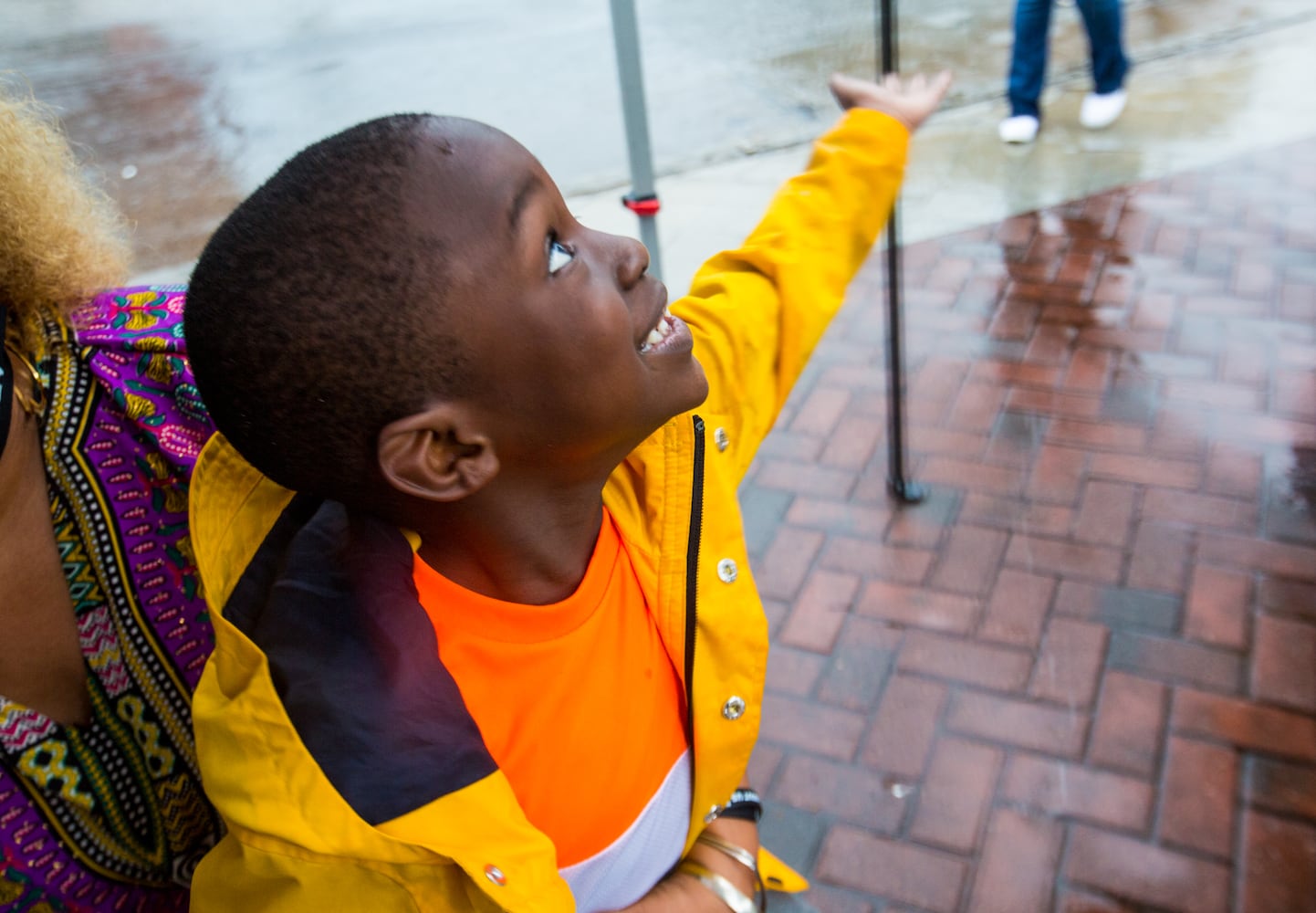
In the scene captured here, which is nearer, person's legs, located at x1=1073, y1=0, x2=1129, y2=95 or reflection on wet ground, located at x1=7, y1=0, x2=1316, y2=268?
person's legs, located at x1=1073, y1=0, x2=1129, y2=95

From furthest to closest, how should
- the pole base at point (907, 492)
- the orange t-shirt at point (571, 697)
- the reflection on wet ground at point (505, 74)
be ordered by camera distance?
the reflection on wet ground at point (505, 74) < the pole base at point (907, 492) < the orange t-shirt at point (571, 697)

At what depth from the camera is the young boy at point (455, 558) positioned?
3.20 ft

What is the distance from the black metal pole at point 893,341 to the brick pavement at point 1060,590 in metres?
0.07

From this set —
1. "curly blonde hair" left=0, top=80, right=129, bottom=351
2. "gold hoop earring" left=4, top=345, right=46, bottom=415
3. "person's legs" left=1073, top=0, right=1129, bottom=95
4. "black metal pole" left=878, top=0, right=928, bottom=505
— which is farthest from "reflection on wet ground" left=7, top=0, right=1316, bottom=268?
"gold hoop earring" left=4, top=345, right=46, bottom=415

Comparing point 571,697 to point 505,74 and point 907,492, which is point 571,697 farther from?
point 505,74

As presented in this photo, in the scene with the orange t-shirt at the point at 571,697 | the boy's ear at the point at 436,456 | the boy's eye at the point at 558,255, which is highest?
the boy's eye at the point at 558,255

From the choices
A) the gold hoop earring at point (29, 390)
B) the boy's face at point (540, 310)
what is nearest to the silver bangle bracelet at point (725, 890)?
the boy's face at point (540, 310)

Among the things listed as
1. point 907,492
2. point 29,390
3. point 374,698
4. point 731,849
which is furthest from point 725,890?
point 907,492

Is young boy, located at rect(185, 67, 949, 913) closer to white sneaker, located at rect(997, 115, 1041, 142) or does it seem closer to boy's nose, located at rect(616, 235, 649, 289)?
boy's nose, located at rect(616, 235, 649, 289)

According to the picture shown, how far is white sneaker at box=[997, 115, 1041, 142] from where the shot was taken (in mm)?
4941

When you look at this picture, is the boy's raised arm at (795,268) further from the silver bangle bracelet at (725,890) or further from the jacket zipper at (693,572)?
the silver bangle bracelet at (725,890)

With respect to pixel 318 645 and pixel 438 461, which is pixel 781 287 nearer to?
pixel 438 461

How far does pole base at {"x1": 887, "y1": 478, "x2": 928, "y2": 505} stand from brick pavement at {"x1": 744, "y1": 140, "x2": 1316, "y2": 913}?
0.05 metres

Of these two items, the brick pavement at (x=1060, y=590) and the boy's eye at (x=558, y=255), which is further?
the brick pavement at (x=1060, y=590)
